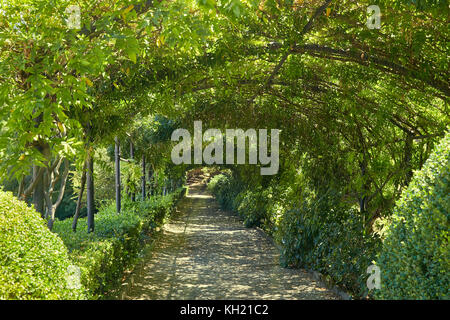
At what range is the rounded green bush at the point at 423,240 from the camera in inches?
113

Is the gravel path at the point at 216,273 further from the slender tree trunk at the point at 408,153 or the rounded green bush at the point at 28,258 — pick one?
the rounded green bush at the point at 28,258

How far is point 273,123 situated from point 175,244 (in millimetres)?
4205

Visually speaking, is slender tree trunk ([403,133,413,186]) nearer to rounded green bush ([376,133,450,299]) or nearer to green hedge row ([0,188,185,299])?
rounded green bush ([376,133,450,299])

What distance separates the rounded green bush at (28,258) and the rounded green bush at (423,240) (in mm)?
2311

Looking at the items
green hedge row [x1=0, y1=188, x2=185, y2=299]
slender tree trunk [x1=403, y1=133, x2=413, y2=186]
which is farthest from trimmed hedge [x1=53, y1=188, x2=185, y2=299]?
slender tree trunk [x1=403, y1=133, x2=413, y2=186]

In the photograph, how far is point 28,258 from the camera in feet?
9.65

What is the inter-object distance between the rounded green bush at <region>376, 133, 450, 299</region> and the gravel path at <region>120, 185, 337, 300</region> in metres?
3.21

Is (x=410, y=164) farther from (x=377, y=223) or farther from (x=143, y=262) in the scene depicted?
(x=143, y=262)

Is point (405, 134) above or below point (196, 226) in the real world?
above

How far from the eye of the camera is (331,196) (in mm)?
7723

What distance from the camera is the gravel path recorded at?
6361 mm

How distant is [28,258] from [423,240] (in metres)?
2.59

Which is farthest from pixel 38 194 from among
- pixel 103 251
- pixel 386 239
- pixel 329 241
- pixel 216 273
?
pixel 329 241
